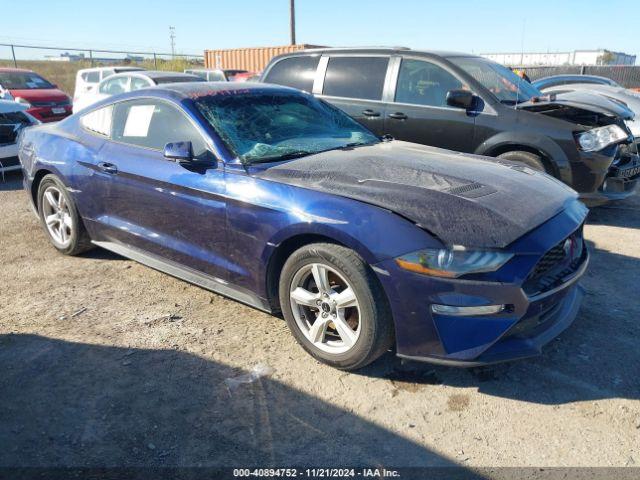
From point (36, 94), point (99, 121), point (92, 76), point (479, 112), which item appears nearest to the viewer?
point (99, 121)

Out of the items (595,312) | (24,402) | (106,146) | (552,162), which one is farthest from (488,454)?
(552,162)

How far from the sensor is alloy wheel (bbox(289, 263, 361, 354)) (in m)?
2.98

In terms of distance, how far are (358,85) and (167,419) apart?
507 centimetres

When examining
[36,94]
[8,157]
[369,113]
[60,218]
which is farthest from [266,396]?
[36,94]

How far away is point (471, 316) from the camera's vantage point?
2623 mm

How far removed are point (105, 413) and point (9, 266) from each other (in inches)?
107

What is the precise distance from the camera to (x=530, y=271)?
2.67 m

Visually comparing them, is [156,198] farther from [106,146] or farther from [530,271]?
[530,271]

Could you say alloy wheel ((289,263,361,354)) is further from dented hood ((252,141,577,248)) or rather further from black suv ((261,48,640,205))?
black suv ((261,48,640,205))

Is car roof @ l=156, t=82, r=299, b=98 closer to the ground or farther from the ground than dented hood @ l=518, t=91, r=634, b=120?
farther from the ground

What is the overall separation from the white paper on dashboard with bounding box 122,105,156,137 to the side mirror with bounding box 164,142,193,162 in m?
0.72

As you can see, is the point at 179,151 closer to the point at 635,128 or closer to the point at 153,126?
the point at 153,126

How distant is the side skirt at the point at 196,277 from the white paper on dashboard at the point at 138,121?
2.99 ft

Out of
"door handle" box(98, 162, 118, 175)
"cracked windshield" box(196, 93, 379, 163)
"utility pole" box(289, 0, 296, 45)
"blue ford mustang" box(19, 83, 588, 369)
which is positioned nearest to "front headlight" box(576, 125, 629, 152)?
"blue ford mustang" box(19, 83, 588, 369)
